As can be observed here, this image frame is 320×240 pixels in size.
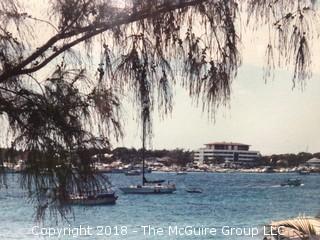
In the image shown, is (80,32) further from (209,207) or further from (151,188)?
(151,188)

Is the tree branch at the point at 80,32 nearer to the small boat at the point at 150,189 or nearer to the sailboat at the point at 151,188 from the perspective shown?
the sailboat at the point at 151,188

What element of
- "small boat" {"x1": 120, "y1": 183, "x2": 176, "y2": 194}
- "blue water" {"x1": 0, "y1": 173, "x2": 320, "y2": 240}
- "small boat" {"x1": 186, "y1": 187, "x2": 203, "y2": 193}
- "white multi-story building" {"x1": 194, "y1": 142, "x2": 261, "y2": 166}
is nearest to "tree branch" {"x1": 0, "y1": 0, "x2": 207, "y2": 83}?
"blue water" {"x1": 0, "y1": 173, "x2": 320, "y2": 240}

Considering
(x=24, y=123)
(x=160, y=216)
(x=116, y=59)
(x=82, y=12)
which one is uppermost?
(x=82, y=12)

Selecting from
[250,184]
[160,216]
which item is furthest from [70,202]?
[250,184]

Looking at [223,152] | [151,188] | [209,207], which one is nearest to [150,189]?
[151,188]

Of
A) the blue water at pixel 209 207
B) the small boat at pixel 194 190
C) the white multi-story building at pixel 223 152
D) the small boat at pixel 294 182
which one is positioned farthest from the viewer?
the small boat at pixel 294 182

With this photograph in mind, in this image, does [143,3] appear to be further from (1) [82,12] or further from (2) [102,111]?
(2) [102,111]

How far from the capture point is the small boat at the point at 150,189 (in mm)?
29484

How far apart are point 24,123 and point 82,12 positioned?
1.10 ft

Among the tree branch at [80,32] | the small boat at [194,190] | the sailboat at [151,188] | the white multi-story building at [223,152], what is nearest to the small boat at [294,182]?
the small boat at [194,190]

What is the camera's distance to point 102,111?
172cm

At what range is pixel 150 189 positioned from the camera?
30859 millimetres

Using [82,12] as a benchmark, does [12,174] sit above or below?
below

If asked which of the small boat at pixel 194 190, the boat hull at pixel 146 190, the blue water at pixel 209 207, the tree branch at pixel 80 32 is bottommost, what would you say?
the blue water at pixel 209 207
